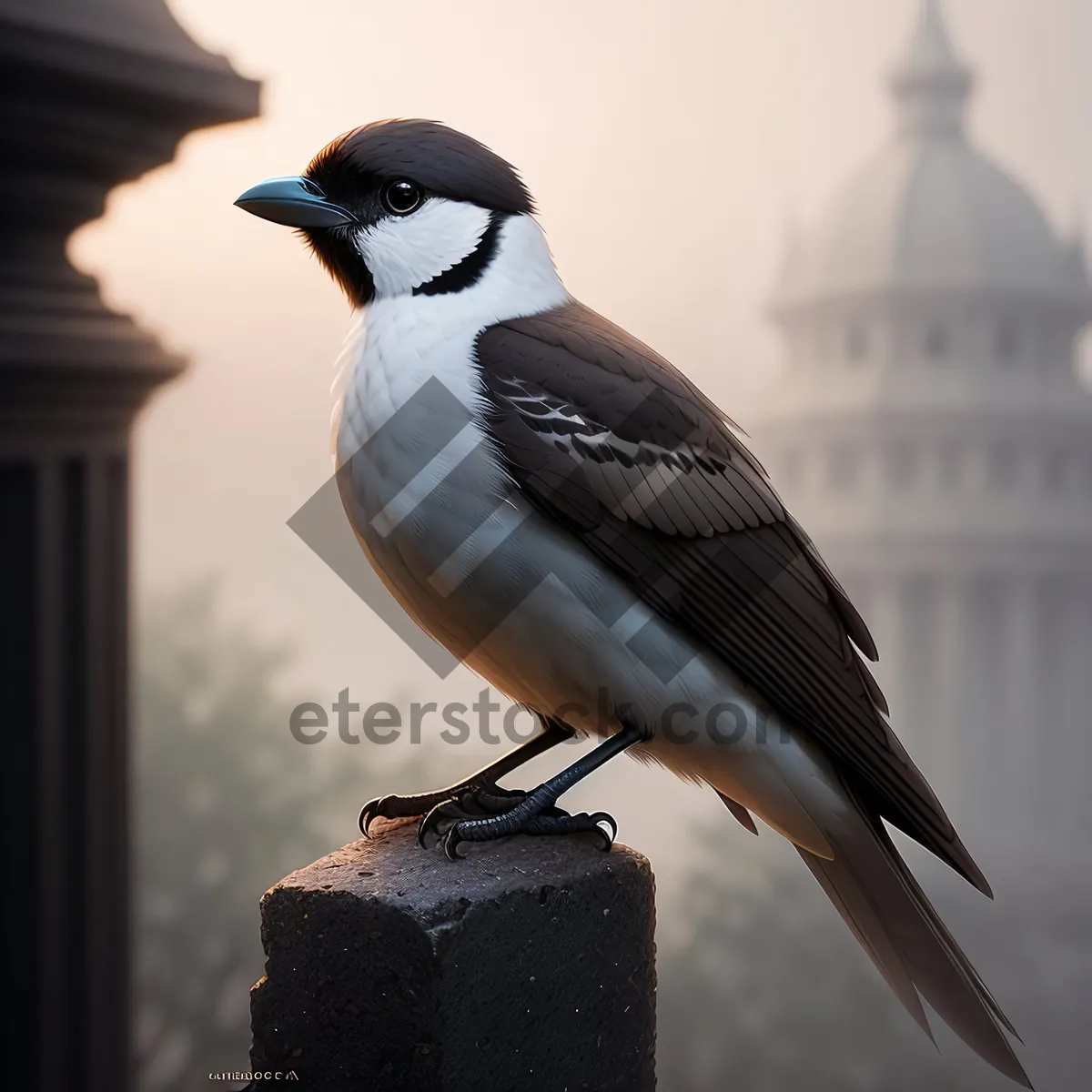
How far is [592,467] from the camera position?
2.34m

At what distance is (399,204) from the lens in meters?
2.42

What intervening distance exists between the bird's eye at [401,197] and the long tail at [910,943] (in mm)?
1505

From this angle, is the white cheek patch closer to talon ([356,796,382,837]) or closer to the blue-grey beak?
the blue-grey beak

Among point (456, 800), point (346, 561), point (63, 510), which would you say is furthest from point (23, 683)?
point (456, 800)

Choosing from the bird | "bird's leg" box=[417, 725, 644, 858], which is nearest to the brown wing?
the bird

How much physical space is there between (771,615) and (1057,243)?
5008 mm

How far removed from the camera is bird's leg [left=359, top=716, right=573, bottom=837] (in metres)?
2.60

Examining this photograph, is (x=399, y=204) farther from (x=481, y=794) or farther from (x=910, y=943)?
(x=910, y=943)

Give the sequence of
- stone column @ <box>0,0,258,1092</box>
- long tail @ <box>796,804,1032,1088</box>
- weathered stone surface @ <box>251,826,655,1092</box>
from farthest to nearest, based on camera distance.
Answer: stone column @ <box>0,0,258,1092</box>, long tail @ <box>796,804,1032,1088</box>, weathered stone surface @ <box>251,826,655,1092</box>

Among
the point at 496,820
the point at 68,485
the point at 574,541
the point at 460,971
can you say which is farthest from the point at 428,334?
the point at 68,485

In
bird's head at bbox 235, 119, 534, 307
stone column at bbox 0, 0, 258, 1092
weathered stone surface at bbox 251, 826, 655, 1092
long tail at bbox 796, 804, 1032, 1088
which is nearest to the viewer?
weathered stone surface at bbox 251, 826, 655, 1092

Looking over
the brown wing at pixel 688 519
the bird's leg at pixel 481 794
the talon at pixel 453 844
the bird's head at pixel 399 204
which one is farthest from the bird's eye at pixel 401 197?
the talon at pixel 453 844

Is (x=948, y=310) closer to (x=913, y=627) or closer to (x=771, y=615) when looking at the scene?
(x=913, y=627)

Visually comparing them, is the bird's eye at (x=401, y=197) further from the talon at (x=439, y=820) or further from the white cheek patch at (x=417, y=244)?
the talon at (x=439, y=820)
